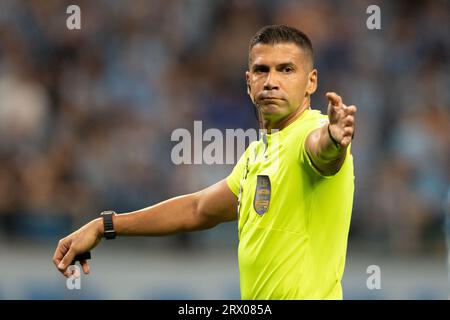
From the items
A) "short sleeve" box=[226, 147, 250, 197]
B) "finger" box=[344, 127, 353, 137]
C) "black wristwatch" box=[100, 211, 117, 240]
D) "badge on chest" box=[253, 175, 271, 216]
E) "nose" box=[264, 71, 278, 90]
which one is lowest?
"black wristwatch" box=[100, 211, 117, 240]

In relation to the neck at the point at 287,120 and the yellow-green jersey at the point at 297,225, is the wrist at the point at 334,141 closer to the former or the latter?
the yellow-green jersey at the point at 297,225

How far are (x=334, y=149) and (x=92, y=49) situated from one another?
25.0 ft

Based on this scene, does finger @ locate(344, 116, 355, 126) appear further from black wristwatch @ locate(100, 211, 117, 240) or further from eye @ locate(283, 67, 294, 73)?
black wristwatch @ locate(100, 211, 117, 240)

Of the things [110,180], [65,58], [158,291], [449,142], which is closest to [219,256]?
[158,291]

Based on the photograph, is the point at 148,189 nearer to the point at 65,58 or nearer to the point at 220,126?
the point at 220,126

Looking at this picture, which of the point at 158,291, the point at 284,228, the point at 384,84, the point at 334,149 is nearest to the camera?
the point at 334,149

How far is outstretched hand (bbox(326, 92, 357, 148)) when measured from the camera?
387 cm

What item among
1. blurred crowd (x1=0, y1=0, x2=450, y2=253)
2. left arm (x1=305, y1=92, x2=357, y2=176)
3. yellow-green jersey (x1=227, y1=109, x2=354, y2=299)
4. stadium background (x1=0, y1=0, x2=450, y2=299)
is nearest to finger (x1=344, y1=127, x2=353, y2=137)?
left arm (x1=305, y1=92, x2=357, y2=176)

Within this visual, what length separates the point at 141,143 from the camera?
399 inches

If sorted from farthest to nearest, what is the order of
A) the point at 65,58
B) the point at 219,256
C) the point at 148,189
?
the point at 65,58 < the point at 148,189 < the point at 219,256

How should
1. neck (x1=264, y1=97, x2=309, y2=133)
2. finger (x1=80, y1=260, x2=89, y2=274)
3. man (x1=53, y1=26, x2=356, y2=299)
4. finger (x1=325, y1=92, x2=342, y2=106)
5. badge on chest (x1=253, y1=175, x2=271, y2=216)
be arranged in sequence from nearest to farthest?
finger (x1=325, y1=92, x2=342, y2=106) → man (x1=53, y1=26, x2=356, y2=299) → badge on chest (x1=253, y1=175, x2=271, y2=216) → neck (x1=264, y1=97, x2=309, y2=133) → finger (x1=80, y1=260, x2=89, y2=274)

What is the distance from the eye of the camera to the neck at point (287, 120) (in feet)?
15.2

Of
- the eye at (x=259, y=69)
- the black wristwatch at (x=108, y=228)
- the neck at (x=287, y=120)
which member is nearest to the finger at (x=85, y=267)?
the black wristwatch at (x=108, y=228)

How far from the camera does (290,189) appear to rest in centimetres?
438
